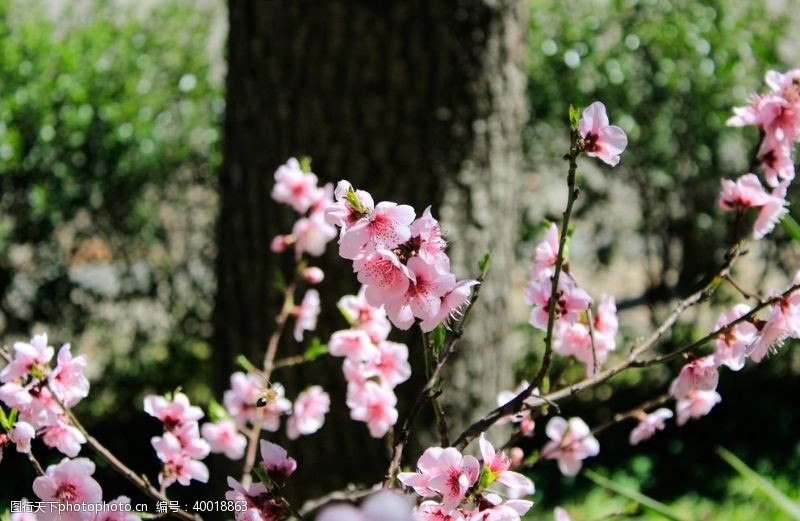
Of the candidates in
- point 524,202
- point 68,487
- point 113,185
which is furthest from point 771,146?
point 113,185

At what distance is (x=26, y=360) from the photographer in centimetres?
115

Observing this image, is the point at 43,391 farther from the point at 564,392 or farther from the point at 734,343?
the point at 734,343

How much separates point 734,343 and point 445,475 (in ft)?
1.43

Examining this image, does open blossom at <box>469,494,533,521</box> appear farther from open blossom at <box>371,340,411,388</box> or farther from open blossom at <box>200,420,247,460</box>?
open blossom at <box>200,420,247,460</box>

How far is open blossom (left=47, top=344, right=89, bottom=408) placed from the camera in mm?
1155

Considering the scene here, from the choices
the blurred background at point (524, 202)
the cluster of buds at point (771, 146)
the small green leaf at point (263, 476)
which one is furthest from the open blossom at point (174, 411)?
the blurred background at point (524, 202)

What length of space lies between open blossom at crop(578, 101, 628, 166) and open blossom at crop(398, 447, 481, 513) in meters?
0.38

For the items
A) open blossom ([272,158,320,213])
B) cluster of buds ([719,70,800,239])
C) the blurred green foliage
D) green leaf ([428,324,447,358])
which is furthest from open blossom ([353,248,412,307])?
the blurred green foliage

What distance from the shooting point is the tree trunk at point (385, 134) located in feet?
8.14

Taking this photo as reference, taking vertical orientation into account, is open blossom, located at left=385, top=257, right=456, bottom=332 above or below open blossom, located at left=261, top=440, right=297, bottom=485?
above

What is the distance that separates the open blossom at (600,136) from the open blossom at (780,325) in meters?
0.29

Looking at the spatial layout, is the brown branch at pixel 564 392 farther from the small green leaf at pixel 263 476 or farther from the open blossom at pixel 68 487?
the open blossom at pixel 68 487

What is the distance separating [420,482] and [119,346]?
3597mm

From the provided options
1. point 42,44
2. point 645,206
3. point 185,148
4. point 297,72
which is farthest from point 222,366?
point 645,206
